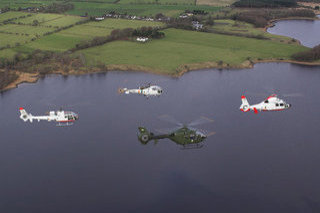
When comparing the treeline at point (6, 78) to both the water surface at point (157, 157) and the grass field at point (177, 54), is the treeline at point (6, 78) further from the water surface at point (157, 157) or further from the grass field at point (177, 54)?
the grass field at point (177, 54)

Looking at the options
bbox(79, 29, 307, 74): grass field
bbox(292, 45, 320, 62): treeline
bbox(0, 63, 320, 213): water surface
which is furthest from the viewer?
bbox(292, 45, 320, 62): treeline

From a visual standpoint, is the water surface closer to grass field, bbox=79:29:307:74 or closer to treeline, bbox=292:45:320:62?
grass field, bbox=79:29:307:74

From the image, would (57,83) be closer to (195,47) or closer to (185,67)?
(185,67)

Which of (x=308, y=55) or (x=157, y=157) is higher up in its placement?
(x=308, y=55)

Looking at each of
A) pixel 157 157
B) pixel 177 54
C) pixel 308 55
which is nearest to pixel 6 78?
pixel 177 54

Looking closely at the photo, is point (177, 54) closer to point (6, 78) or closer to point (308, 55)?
point (308, 55)

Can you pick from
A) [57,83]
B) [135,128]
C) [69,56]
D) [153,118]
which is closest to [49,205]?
[135,128]

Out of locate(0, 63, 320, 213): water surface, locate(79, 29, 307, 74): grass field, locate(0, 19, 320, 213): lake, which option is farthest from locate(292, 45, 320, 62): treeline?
locate(0, 63, 320, 213): water surface
